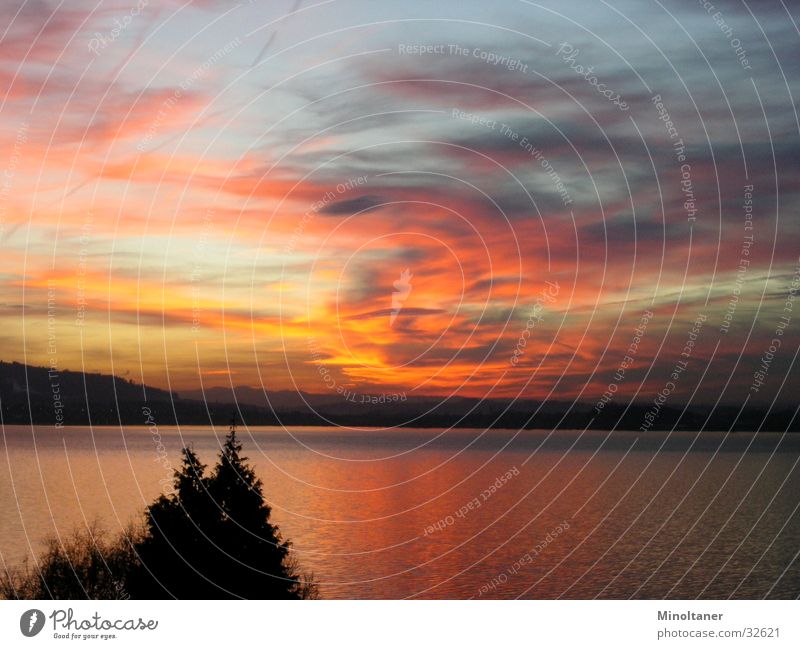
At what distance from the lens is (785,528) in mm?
182125

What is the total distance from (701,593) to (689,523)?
57.0 meters

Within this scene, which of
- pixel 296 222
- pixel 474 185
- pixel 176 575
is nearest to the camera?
pixel 176 575

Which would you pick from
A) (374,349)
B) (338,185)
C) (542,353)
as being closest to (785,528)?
(542,353)

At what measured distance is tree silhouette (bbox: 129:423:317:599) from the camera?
46.1 metres

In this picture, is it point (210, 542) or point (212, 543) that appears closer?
point (212, 543)

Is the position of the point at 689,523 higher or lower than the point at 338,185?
lower

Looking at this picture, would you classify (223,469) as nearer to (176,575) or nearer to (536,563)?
(176,575)

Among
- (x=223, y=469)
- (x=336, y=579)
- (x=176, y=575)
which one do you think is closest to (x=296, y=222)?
(x=223, y=469)

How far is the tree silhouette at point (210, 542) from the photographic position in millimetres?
46125

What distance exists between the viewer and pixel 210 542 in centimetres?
4638

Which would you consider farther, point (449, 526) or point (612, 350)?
point (449, 526)

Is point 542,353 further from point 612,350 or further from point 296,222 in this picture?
point 296,222

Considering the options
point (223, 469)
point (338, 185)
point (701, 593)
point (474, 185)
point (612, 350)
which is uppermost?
point (474, 185)

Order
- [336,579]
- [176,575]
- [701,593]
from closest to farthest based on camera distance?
[176,575], [336,579], [701,593]
